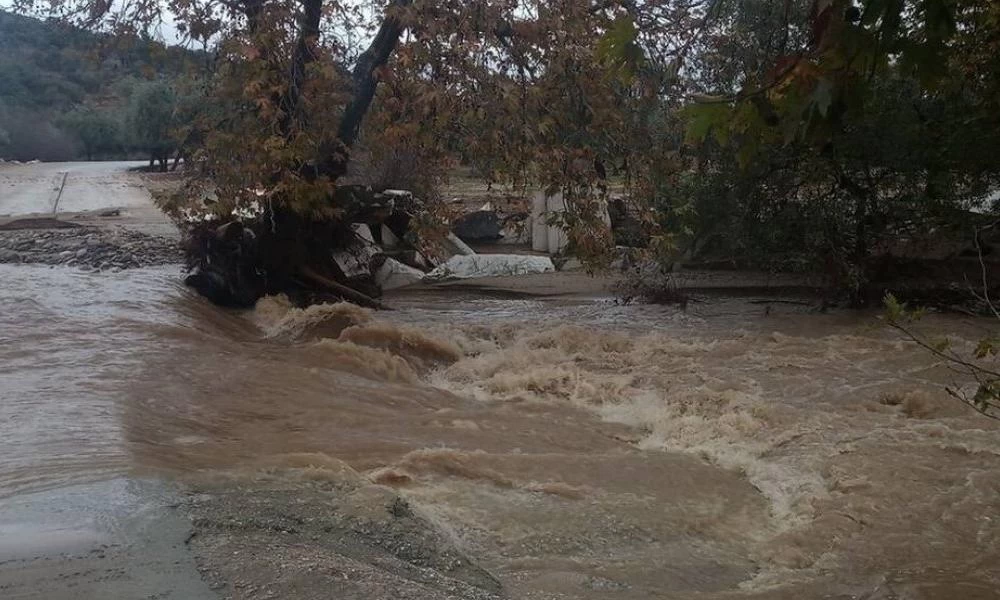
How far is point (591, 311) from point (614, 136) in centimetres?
369

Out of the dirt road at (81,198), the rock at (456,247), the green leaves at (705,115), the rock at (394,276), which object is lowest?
the rock at (394,276)

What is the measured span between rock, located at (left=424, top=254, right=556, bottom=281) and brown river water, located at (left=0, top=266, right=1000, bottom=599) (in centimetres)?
457

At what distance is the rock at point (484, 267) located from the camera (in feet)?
56.0

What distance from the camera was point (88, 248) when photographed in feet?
48.4

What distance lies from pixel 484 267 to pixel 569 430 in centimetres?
1004

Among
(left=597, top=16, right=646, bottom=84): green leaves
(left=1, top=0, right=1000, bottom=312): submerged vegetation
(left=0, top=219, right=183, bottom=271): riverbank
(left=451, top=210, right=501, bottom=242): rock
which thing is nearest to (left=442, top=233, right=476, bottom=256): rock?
(left=451, top=210, right=501, bottom=242): rock

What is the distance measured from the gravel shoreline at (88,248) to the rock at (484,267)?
4650 millimetres

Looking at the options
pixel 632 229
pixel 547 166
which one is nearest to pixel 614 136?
pixel 547 166

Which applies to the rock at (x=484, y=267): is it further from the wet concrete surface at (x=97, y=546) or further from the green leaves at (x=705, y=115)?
the green leaves at (x=705, y=115)

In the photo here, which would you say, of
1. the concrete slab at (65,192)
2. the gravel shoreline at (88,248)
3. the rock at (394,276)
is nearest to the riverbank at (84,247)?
the gravel shoreline at (88,248)

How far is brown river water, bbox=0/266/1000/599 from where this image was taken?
4.79 meters

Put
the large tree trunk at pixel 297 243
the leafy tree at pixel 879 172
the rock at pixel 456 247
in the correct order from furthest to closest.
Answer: the rock at pixel 456 247 → the large tree trunk at pixel 297 243 → the leafy tree at pixel 879 172

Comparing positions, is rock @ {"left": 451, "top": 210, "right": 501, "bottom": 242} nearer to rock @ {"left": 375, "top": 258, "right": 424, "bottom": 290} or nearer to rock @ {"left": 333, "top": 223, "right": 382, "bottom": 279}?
rock @ {"left": 375, "top": 258, "right": 424, "bottom": 290}

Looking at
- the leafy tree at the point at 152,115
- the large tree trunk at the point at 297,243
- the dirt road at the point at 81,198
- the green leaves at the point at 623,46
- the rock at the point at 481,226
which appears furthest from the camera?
the leafy tree at the point at 152,115
